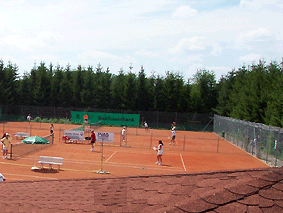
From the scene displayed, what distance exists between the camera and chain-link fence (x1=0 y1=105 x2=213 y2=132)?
51959 millimetres

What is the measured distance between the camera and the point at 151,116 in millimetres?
53469

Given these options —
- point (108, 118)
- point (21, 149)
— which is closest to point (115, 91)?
point (108, 118)

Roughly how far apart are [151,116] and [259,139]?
29676 millimetres

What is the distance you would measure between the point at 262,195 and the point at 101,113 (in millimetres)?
49490

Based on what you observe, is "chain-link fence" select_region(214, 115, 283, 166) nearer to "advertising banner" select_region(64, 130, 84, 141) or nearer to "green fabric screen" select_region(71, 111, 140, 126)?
"advertising banner" select_region(64, 130, 84, 141)

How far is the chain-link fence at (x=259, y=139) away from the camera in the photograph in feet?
66.7

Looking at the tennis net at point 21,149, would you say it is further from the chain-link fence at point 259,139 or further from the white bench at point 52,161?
the chain-link fence at point 259,139

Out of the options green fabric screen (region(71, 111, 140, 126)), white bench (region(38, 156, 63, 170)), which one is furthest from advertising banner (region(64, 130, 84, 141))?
green fabric screen (region(71, 111, 140, 126))

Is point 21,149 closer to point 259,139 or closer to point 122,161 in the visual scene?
point 122,161

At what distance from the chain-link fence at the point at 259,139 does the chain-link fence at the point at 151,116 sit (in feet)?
51.2

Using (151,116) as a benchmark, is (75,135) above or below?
below

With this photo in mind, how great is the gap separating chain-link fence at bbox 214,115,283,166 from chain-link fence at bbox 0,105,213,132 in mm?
15598

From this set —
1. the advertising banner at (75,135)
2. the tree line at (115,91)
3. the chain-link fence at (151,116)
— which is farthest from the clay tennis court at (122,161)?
the tree line at (115,91)

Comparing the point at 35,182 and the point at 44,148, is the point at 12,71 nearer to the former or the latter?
the point at 44,148
